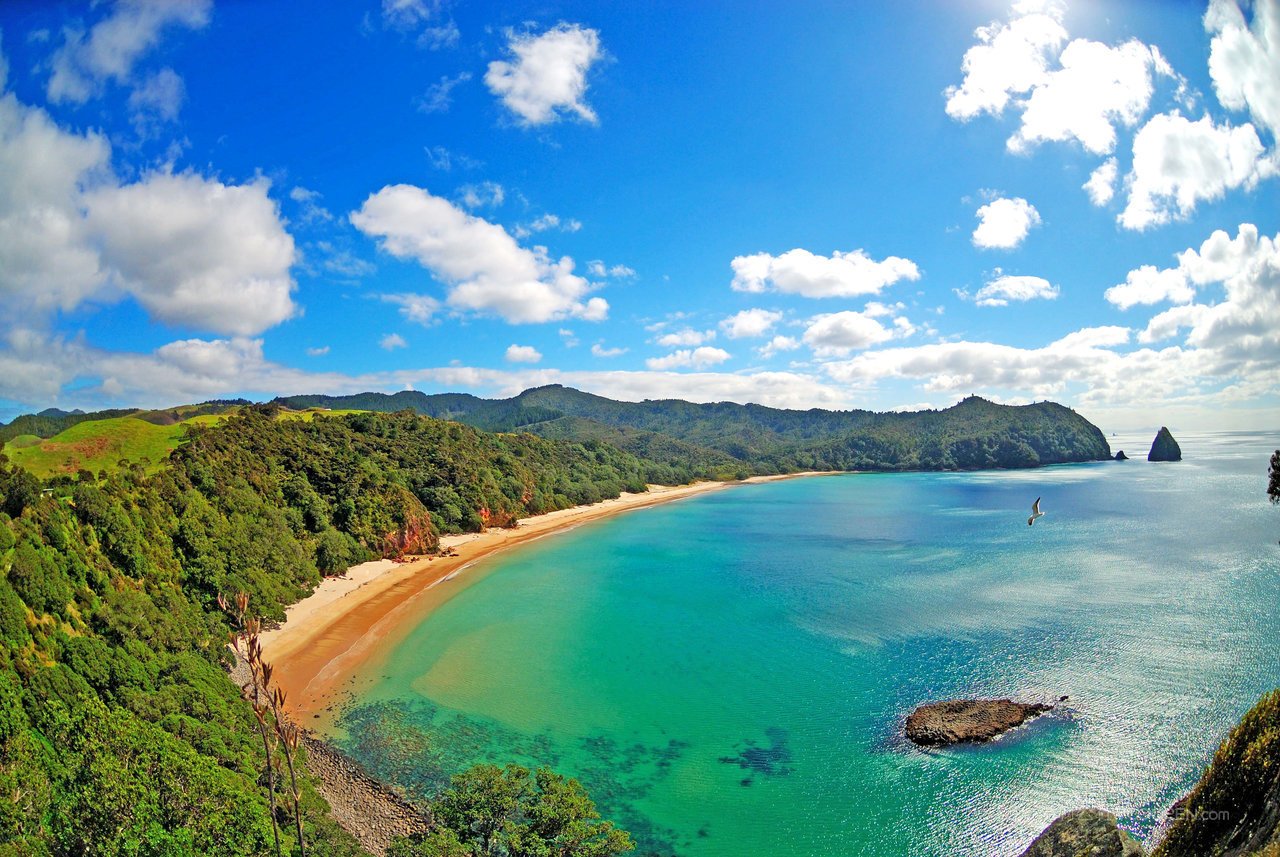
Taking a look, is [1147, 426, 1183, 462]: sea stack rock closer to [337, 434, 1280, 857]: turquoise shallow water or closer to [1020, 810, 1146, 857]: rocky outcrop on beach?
[337, 434, 1280, 857]: turquoise shallow water

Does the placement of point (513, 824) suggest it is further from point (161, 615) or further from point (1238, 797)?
point (161, 615)

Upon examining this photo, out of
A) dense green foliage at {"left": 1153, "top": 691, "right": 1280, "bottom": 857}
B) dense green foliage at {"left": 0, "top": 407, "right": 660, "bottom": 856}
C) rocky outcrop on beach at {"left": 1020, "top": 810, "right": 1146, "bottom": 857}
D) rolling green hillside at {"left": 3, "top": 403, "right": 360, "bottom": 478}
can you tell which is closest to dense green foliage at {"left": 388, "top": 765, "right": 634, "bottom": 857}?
dense green foliage at {"left": 0, "top": 407, "right": 660, "bottom": 856}

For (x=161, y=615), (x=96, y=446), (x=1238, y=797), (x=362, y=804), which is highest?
(x=96, y=446)

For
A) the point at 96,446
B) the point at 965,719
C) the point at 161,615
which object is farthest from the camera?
the point at 96,446

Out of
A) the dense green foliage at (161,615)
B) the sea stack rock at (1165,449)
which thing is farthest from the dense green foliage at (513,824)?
the sea stack rock at (1165,449)

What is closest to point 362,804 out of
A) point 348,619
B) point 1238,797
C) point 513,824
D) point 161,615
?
point 513,824

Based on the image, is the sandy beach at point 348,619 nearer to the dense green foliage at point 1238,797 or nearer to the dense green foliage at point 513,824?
the dense green foliage at point 513,824

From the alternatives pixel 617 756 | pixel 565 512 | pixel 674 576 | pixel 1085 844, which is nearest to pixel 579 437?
pixel 565 512
